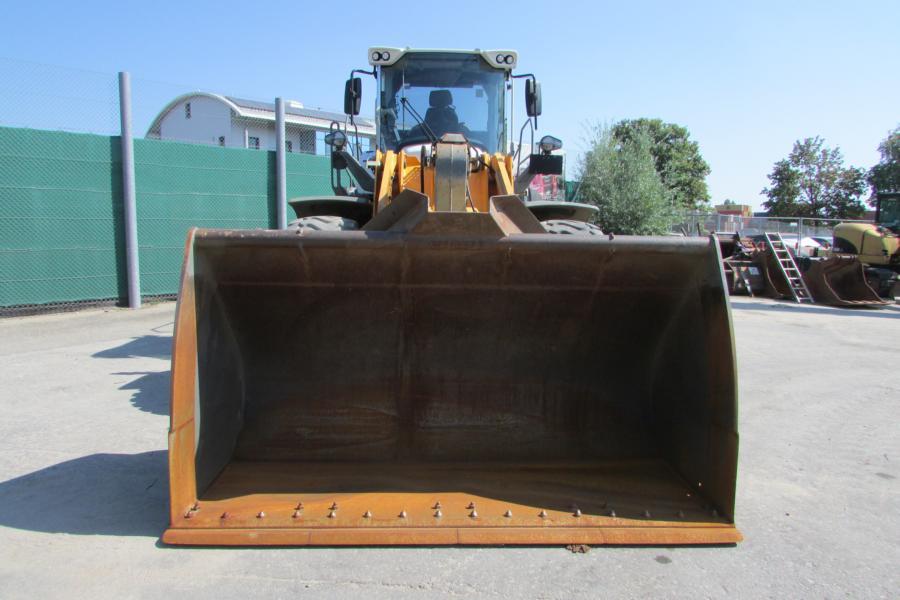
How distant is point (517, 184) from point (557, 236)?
6.91 ft

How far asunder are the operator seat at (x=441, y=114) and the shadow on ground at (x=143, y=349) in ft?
12.4

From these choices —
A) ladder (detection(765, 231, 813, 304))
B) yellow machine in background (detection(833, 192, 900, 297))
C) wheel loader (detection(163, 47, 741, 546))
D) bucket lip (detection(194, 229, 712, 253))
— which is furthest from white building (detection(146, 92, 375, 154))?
yellow machine in background (detection(833, 192, 900, 297))

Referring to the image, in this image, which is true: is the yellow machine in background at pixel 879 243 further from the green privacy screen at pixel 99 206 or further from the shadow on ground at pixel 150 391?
the shadow on ground at pixel 150 391

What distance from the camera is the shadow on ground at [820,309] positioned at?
13.2 m

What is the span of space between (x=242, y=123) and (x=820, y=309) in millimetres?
16804

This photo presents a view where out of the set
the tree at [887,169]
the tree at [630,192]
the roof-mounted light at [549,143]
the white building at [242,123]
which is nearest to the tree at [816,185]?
the tree at [887,169]

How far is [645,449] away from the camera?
3979mm

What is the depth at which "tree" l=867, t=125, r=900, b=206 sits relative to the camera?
40.0m

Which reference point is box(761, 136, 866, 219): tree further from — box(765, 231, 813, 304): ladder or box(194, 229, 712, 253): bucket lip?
box(194, 229, 712, 253): bucket lip

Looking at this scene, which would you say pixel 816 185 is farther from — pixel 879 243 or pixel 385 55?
pixel 385 55

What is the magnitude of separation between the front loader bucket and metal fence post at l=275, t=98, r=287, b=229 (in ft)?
38.9

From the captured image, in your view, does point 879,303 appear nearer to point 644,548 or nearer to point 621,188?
point 621,188

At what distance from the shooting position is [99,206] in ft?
35.1

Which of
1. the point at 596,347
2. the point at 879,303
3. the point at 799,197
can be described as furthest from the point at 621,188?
the point at 799,197
